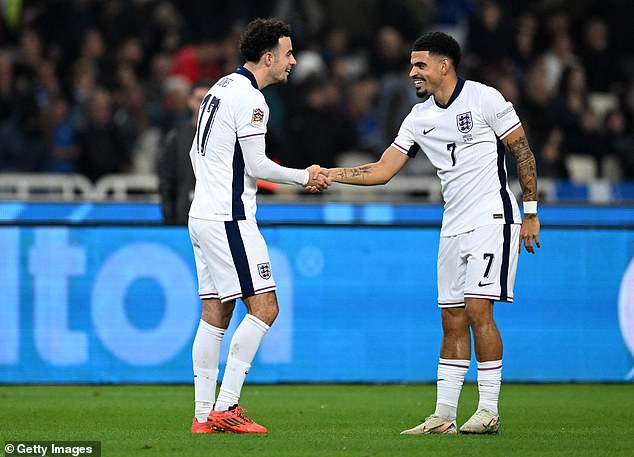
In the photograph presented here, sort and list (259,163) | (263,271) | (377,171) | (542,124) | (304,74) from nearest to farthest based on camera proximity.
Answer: (259,163), (263,271), (377,171), (542,124), (304,74)

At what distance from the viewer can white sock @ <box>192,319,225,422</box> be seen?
27.8 ft

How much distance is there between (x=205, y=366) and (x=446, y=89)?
2303 mm

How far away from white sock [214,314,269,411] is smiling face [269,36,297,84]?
4.91 ft

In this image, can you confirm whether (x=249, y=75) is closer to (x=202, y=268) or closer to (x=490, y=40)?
(x=202, y=268)

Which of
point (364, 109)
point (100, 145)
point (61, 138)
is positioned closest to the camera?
point (100, 145)

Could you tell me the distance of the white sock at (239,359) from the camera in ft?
27.2

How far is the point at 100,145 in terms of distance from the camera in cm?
1636

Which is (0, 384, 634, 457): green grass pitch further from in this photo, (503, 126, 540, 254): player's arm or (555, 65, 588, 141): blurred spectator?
(555, 65, 588, 141): blurred spectator

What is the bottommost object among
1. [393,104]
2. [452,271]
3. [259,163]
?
[452,271]

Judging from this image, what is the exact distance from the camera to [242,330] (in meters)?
8.36

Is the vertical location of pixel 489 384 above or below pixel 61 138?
below

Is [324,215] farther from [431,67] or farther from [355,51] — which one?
[355,51]

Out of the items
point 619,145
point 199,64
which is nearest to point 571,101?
point 619,145

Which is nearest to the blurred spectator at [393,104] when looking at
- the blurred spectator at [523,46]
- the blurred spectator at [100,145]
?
the blurred spectator at [523,46]
